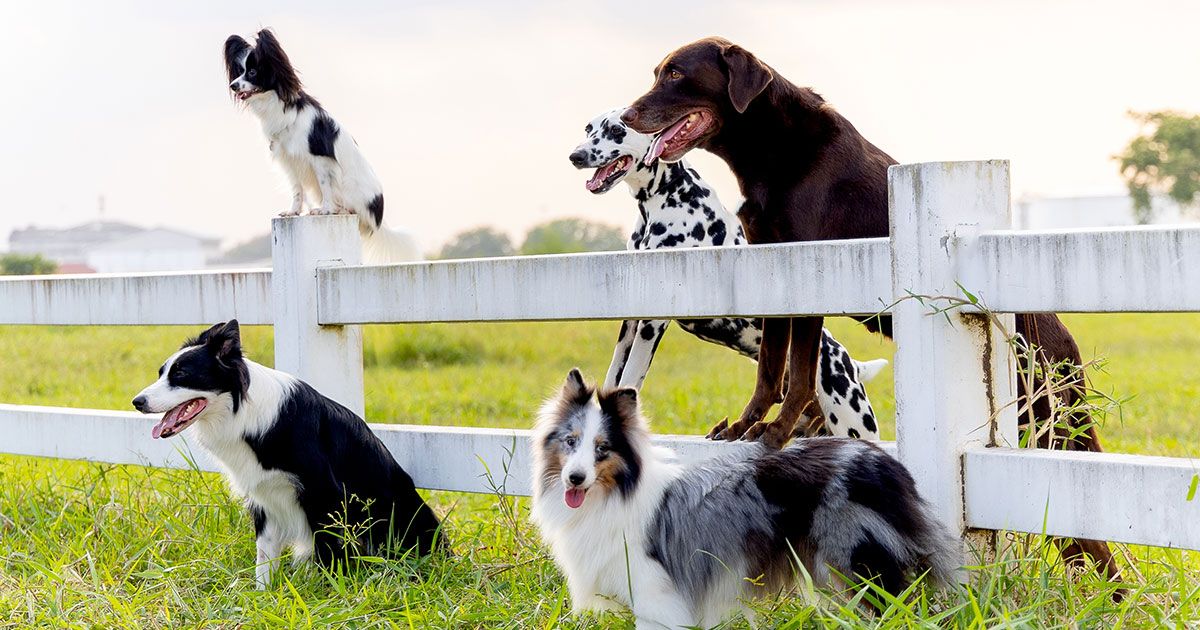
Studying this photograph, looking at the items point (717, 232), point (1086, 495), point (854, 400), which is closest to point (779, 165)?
point (854, 400)

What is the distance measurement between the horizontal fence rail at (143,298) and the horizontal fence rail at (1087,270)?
2814 mm

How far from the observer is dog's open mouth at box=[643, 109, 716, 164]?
412cm

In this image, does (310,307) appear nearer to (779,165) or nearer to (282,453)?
(282,453)

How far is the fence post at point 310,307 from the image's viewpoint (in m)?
4.73

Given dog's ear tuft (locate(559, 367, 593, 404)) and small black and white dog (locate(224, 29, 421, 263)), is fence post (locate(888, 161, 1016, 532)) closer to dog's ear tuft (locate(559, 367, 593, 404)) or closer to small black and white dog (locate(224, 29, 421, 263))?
dog's ear tuft (locate(559, 367, 593, 404))

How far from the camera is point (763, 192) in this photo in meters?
4.05

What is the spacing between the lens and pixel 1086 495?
3.20 metres

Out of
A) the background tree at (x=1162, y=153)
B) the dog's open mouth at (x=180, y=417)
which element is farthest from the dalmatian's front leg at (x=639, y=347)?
the background tree at (x=1162, y=153)

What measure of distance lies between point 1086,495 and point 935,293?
25.2 inches

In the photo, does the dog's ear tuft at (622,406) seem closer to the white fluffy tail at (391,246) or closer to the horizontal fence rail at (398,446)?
the horizontal fence rail at (398,446)

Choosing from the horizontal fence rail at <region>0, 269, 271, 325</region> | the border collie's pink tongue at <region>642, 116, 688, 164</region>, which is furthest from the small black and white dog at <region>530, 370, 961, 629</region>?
the horizontal fence rail at <region>0, 269, 271, 325</region>

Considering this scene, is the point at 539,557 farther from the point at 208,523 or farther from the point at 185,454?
the point at 185,454

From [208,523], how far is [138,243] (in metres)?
73.4

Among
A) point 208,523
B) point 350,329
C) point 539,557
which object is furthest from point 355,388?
point 539,557
